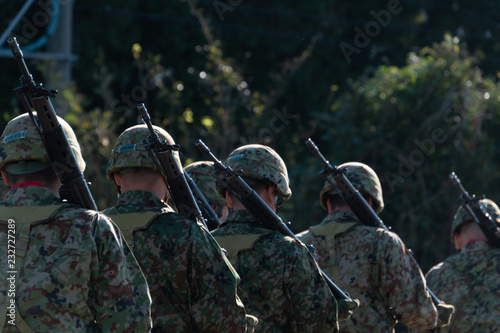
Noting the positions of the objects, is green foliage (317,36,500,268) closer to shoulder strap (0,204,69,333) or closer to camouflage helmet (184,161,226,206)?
camouflage helmet (184,161,226,206)

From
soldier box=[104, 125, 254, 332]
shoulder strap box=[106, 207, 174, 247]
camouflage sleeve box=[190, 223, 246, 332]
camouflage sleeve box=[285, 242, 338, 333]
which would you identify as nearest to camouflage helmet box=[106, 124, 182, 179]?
soldier box=[104, 125, 254, 332]

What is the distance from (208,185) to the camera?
21.1 ft

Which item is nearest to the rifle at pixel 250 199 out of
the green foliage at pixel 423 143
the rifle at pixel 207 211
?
the rifle at pixel 207 211

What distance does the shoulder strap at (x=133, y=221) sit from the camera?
4441mm

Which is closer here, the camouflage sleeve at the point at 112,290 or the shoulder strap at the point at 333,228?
the camouflage sleeve at the point at 112,290

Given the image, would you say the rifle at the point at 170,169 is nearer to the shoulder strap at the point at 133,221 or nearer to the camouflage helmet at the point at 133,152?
the camouflage helmet at the point at 133,152

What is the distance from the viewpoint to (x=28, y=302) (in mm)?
3652

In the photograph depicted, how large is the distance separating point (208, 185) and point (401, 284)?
1.51 meters

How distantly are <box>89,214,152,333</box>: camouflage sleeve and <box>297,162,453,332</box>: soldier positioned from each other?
2668mm

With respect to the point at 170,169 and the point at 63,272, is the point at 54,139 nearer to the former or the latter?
the point at 63,272

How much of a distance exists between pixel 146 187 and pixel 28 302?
1.13 m

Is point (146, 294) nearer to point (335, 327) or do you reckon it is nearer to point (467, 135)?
point (335, 327)

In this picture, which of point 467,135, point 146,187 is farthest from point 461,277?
point 467,135

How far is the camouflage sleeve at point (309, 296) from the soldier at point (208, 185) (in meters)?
1.44
